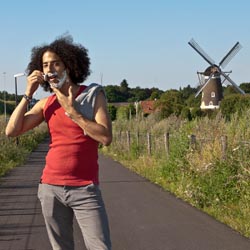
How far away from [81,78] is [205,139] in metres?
10.5

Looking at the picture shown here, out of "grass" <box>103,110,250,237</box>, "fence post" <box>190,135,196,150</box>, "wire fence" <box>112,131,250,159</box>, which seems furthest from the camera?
"fence post" <box>190,135,196,150</box>

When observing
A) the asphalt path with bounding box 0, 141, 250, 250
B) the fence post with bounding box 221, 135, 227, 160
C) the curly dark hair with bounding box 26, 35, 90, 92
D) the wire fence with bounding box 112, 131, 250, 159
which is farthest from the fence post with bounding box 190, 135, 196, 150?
the curly dark hair with bounding box 26, 35, 90, 92

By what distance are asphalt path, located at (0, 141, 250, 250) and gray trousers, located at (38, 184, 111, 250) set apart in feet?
11.2

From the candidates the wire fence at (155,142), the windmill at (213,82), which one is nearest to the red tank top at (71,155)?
the wire fence at (155,142)

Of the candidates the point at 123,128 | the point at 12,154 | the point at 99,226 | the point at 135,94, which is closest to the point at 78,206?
the point at 99,226

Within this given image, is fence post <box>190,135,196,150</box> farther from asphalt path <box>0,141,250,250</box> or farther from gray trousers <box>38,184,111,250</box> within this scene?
gray trousers <box>38,184,111,250</box>

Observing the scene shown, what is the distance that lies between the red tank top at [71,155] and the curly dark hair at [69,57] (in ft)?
0.92

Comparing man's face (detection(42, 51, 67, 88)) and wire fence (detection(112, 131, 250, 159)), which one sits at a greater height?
man's face (detection(42, 51, 67, 88))

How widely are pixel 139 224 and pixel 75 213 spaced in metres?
5.37

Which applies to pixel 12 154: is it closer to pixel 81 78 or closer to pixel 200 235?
pixel 200 235

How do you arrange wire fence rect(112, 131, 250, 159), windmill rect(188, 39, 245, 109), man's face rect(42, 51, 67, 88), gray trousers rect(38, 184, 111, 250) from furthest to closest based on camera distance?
windmill rect(188, 39, 245, 109) → wire fence rect(112, 131, 250, 159) → man's face rect(42, 51, 67, 88) → gray trousers rect(38, 184, 111, 250)

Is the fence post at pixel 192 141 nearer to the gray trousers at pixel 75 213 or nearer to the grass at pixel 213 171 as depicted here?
the grass at pixel 213 171

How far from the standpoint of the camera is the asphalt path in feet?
25.3

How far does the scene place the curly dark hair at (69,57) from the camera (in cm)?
415
